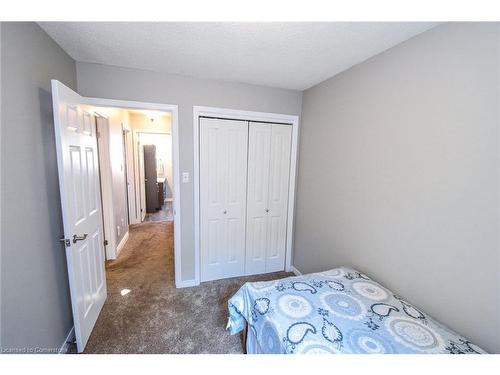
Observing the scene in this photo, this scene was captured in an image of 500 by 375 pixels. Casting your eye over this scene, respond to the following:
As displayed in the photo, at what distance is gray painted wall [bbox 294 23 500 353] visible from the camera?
101 cm

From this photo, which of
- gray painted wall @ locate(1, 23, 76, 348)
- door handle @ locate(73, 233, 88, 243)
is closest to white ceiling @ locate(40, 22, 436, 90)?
gray painted wall @ locate(1, 23, 76, 348)

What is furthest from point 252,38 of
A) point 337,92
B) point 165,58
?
point 337,92

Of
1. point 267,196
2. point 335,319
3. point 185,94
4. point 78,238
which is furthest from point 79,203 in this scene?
point 335,319

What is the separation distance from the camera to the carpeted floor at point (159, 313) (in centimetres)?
160

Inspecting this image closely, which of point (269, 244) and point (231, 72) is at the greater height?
point (231, 72)

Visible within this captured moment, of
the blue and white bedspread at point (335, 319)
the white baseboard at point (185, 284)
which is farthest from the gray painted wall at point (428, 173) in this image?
the white baseboard at point (185, 284)

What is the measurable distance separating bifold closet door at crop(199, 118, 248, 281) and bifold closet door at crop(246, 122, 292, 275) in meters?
0.11

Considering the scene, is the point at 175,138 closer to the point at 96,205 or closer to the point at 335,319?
the point at 96,205

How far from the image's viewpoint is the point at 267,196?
2568mm

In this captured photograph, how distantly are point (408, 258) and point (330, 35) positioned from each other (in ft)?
5.19

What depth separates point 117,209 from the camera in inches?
125

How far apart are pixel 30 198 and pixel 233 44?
1.65 metres

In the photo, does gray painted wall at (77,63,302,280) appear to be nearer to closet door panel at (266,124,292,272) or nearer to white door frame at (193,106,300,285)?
white door frame at (193,106,300,285)

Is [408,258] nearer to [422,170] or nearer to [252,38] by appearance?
[422,170]
